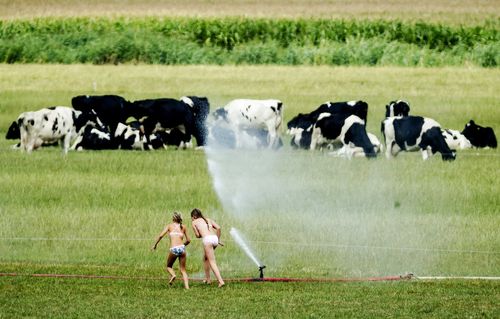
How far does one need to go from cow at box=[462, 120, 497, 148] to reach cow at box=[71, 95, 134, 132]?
10.0 metres

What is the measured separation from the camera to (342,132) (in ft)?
121

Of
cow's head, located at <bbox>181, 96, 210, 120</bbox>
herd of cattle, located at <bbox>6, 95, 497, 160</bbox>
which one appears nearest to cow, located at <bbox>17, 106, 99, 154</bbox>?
herd of cattle, located at <bbox>6, 95, 497, 160</bbox>

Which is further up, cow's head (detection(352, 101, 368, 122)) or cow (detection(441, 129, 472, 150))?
cow's head (detection(352, 101, 368, 122))

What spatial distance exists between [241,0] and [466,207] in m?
68.9

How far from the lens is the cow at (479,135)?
38.9 m

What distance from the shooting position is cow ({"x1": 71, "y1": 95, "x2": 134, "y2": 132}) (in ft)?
137

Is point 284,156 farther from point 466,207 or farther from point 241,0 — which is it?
point 241,0

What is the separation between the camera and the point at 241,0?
96062 millimetres

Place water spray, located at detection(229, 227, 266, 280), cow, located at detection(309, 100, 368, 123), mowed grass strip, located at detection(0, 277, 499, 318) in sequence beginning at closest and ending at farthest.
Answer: mowed grass strip, located at detection(0, 277, 499, 318), water spray, located at detection(229, 227, 266, 280), cow, located at detection(309, 100, 368, 123)

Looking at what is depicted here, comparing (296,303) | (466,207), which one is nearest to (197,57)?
(466,207)

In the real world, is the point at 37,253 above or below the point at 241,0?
below

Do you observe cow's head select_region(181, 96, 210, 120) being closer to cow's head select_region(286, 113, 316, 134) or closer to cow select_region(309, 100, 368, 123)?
cow's head select_region(286, 113, 316, 134)

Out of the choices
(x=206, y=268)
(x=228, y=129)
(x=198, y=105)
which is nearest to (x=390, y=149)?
(x=228, y=129)

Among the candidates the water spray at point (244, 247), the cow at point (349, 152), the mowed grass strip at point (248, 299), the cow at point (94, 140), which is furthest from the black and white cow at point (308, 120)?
the mowed grass strip at point (248, 299)
